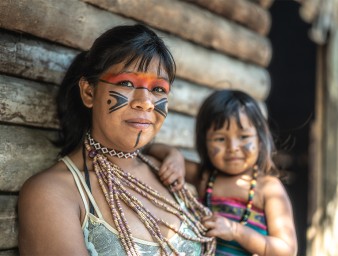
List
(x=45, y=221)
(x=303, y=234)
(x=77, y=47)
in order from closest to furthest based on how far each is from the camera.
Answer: (x=45, y=221)
(x=77, y=47)
(x=303, y=234)

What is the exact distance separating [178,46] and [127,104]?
1300 mm

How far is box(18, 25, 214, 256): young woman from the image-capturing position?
1.88 meters

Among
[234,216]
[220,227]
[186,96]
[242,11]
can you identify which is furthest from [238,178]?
[242,11]

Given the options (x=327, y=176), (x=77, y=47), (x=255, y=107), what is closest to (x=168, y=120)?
(x=255, y=107)

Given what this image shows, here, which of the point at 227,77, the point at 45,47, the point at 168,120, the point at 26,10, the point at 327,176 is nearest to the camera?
the point at 26,10

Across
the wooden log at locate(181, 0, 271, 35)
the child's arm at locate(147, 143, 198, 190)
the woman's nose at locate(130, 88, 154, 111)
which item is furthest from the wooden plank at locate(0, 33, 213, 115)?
the wooden log at locate(181, 0, 271, 35)

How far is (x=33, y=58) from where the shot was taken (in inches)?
92.8

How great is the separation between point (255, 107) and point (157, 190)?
90 cm

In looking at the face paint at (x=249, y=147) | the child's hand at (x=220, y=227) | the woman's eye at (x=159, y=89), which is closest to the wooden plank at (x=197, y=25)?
the woman's eye at (x=159, y=89)

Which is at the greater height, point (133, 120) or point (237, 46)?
point (237, 46)

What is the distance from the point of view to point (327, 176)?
560cm

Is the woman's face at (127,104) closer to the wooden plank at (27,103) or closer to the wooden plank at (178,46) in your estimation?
the wooden plank at (27,103)

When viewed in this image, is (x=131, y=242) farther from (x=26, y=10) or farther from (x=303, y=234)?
(x=303, y=234)

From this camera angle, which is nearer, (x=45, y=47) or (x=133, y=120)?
(x=133, y=120)
